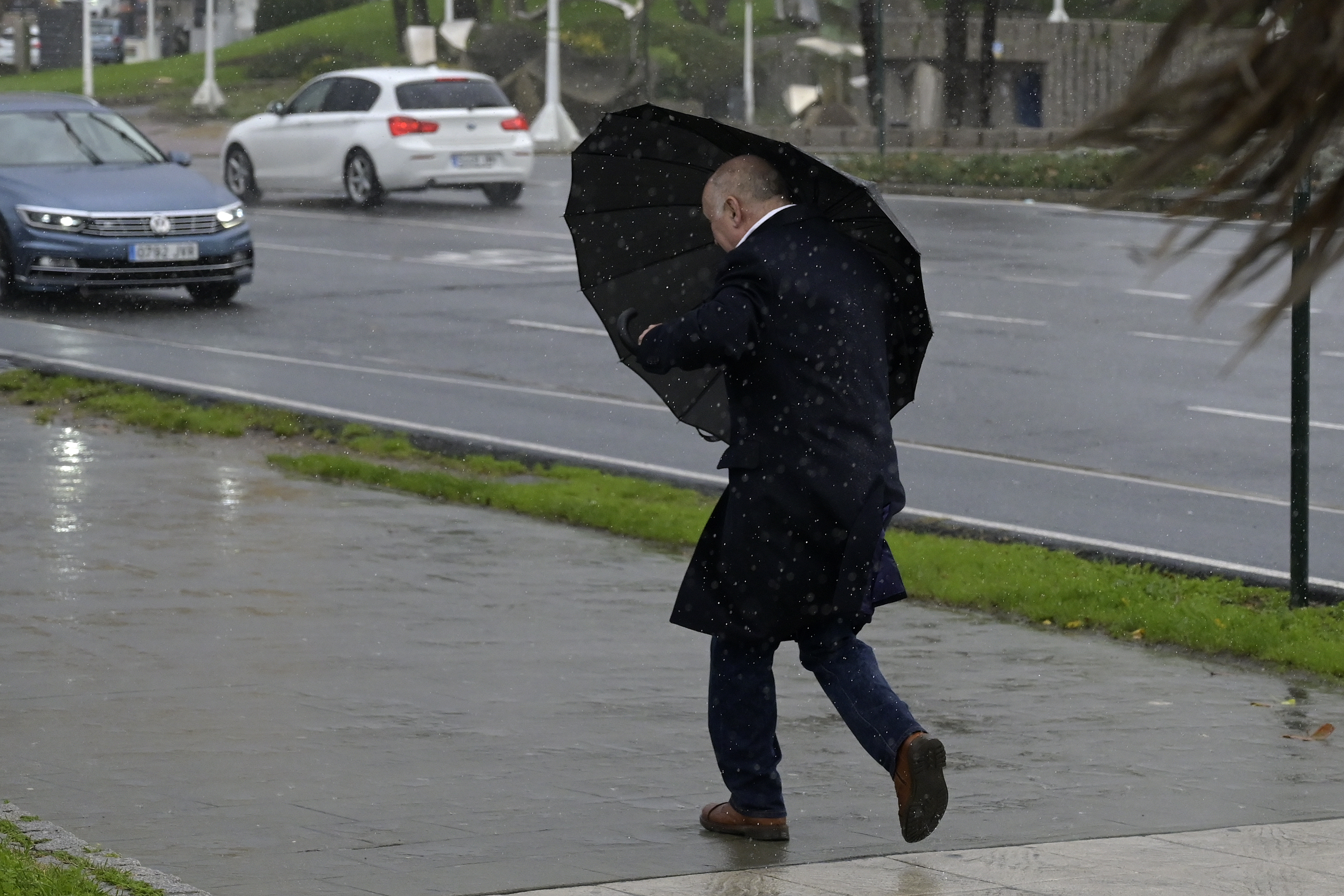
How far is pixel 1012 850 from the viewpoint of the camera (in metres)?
5.41

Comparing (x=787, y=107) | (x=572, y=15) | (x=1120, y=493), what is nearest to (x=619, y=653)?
(x=1120, y=493)

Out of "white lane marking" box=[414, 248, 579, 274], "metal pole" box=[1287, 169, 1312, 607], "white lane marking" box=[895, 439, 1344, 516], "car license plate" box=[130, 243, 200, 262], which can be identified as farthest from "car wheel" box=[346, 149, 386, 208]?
"metal pole" box=[1287, 169, 1312, 607]

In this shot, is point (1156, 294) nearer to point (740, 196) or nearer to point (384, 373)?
point (384, 373)

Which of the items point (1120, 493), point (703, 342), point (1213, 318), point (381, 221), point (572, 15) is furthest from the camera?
point (572, 15)

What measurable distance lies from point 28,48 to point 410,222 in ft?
182

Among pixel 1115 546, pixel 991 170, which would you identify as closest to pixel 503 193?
pixel 991 170

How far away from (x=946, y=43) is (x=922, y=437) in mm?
34836

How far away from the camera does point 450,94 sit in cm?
2912

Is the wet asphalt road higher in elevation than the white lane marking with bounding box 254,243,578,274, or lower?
lower

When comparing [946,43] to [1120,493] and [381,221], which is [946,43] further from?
[1120,493]

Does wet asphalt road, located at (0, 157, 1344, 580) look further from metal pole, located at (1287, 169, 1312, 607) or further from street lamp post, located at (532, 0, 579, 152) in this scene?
street lamp post, located at (532, 0, 579, 152)

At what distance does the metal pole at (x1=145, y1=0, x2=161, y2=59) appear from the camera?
82312 millimetres

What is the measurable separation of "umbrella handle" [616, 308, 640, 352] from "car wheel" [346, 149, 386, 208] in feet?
78.0

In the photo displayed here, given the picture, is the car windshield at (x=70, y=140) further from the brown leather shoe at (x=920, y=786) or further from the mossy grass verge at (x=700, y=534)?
the brown leather shoe at (x=920, y=786)
